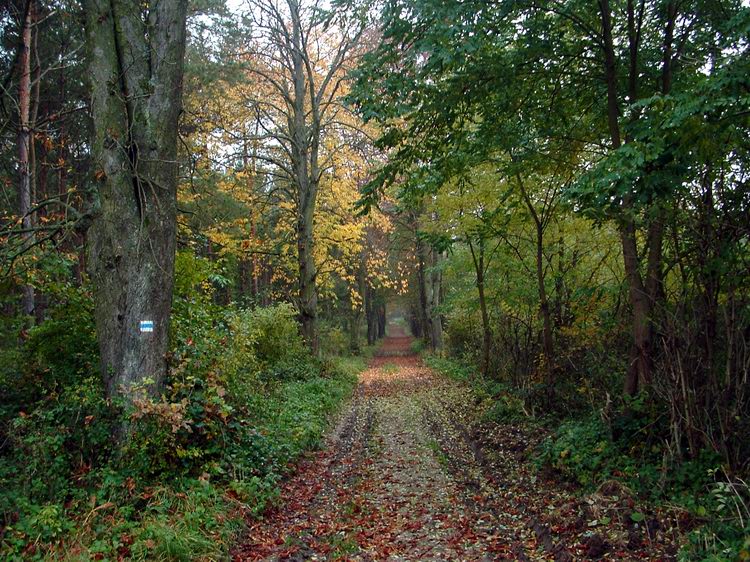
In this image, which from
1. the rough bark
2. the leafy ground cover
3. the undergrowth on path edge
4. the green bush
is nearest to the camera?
the undergrowth on path edge

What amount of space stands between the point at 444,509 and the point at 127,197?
5385 mm

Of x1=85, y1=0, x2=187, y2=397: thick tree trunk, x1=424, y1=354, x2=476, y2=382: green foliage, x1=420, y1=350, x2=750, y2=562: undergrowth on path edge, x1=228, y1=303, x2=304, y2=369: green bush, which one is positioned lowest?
x1=424, y1=354, x2=476, y2=382: green foliage

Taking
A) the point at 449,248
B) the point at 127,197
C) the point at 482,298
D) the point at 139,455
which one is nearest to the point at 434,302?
the point at 482,298

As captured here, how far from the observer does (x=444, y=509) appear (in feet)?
20.4

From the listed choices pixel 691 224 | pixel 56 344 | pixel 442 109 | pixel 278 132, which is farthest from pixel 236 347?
pixel 278 132

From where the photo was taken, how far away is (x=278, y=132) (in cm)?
1647

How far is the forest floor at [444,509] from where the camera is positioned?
4844 millimetres

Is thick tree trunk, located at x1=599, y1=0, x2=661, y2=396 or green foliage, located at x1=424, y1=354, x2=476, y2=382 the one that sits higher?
thick tree trunk, located at x1=599, y1=0, x2=661, y2=396

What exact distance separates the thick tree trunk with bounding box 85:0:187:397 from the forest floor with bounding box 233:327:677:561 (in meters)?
2.57

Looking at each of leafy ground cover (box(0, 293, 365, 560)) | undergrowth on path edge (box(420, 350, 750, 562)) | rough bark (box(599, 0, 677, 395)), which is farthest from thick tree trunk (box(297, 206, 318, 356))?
rough bark (box(599, 0, 677, 395))

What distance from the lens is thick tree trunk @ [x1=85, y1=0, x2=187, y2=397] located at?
6.27 metres

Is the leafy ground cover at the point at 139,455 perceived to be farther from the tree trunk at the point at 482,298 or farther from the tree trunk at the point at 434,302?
the tree trunk at the point at 434,302

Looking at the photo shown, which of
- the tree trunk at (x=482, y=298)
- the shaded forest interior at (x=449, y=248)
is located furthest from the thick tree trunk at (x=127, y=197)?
the tree trunk at (x=482, y=298)

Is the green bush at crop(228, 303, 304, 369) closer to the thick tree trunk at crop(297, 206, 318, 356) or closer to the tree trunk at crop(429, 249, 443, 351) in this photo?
the thick tree trunk at crop(297, 206, 318, 356)
